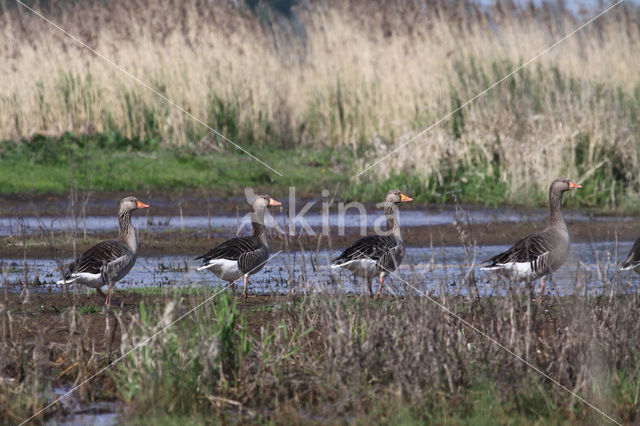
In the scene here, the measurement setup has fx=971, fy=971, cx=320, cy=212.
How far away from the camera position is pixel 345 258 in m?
10.4

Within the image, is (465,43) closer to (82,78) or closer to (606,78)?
(606,78)

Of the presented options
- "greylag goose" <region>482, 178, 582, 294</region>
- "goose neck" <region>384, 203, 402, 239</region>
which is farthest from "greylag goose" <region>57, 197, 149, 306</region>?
"greylag goose" <region>482, 178, 582, 294</region>

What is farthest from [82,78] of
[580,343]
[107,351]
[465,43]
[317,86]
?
[580,343]

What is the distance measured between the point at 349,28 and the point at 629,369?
18798mm

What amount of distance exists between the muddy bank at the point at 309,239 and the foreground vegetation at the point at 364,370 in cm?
616

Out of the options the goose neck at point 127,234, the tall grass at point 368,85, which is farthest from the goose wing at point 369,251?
the tall grass at point 368,85

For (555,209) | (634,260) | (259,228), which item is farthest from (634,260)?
(259,228)

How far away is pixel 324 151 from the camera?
23.1 metres

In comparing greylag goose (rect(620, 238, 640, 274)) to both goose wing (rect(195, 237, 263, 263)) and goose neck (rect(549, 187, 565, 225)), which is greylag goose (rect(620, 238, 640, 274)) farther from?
goose wing (rect(195, 237, 263, 263))

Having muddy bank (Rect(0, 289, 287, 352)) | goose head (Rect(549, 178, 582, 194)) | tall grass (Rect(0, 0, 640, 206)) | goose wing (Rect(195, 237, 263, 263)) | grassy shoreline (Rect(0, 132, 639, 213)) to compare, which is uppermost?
tall grass (Rect(0, 0, 640, 206))

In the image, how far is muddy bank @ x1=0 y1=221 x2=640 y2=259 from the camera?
1367cm

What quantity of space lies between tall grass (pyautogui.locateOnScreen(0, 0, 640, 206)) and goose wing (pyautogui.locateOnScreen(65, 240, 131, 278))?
32.0ft

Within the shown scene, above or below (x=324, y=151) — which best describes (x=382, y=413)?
below

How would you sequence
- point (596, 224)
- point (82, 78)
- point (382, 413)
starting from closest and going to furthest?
point (382, 413), point (596, 224), point (82, 78)
